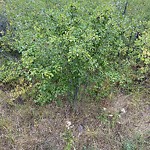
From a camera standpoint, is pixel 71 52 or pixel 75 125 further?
pixel 75 125

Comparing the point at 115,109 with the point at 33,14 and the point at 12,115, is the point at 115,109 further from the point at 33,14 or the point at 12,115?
the point at 33,14

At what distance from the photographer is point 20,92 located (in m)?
4.10

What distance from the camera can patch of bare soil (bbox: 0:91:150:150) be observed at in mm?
3760

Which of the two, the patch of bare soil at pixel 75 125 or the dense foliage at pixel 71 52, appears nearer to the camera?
the dense foliage at pixel 71 52

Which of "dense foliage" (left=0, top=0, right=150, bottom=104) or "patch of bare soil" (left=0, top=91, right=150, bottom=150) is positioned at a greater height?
"dense foliage" (left=0, top=0, right=150, bottom=104)

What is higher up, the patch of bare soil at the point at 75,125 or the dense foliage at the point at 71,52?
the dense foliage at the point at 71,52

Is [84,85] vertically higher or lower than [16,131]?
higher

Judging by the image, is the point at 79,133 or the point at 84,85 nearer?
the point at 79,133

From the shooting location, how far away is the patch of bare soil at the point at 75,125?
12.3 ft

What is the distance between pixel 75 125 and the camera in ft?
13.4

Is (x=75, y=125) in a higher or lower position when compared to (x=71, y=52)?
lower

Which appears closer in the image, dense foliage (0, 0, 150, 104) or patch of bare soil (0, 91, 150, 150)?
dense foliage (0, 0, 150, 104)

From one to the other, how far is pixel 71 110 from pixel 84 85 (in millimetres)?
499

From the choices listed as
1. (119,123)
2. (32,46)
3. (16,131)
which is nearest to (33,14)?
(32,46)
